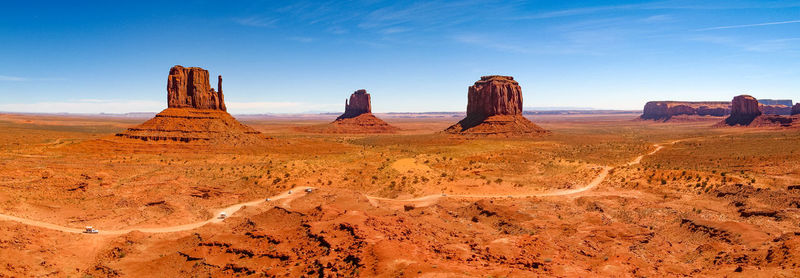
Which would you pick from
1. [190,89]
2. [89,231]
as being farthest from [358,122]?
[89,231]

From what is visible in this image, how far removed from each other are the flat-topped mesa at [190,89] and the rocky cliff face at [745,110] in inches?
6568

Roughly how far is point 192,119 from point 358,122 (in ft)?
273

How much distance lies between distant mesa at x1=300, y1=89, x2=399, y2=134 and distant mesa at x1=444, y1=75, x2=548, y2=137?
3390 centimetres

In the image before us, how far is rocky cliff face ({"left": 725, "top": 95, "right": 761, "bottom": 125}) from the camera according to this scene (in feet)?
454

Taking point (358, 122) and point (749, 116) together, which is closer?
point (749, 116)

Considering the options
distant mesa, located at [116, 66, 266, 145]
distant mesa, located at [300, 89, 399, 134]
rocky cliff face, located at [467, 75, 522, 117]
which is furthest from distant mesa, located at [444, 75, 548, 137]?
distant mesa, located at [116, 66, 266, 145]

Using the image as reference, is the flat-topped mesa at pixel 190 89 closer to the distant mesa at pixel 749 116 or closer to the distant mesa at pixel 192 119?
the distant mesa at pixel 192 119

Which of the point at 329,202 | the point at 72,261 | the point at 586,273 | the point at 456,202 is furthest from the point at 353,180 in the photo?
the point at 586,273

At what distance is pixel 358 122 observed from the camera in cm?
14525

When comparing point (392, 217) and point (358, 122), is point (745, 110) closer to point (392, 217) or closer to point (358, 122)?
point (358, 122)

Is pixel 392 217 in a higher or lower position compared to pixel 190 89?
lower

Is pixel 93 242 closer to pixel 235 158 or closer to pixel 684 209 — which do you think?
pixel 235 158

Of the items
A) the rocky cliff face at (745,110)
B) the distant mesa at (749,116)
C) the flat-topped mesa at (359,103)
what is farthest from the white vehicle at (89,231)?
the rocky cliff face at (745,110)

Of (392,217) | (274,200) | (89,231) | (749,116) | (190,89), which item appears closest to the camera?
(89,231)
